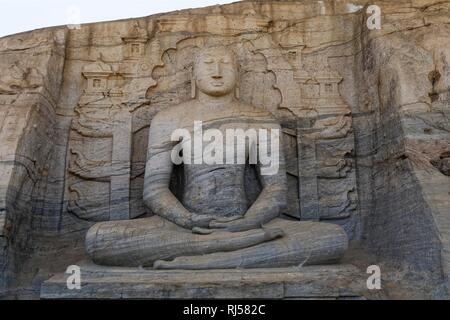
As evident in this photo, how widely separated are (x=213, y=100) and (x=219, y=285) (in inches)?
109

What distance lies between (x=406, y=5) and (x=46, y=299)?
517 cm

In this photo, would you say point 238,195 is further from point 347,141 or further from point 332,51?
point 332,51

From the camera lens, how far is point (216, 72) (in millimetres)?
6895

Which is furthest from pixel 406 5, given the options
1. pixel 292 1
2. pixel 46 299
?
pixel 46 299

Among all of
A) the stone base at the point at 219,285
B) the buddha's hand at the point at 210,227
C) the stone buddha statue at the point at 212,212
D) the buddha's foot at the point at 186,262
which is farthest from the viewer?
the buddha's hand at the point at 210,227

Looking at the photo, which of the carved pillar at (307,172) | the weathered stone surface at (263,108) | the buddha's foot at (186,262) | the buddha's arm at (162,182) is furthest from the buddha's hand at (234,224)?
the carved pillar at (307,172)

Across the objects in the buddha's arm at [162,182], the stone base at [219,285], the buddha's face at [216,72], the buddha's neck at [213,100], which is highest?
the buddha's face at [216,72]

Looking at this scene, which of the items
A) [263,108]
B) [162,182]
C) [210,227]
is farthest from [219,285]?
[263,108]

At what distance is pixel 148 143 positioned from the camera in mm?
6844

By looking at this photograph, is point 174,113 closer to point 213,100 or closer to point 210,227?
point 213,100

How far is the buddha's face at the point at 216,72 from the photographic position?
691 centimetres

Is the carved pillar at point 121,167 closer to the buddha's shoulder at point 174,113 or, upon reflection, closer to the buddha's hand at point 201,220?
the buddha's shoulder at point 174,113

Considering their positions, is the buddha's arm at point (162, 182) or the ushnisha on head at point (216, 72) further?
the ushnisha on head at point (216, 72)

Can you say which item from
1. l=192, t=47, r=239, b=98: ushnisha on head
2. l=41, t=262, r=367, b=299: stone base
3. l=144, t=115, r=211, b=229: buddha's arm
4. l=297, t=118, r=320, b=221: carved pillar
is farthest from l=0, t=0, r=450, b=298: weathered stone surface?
l=41, t=262, r=367, b=299: stone base
